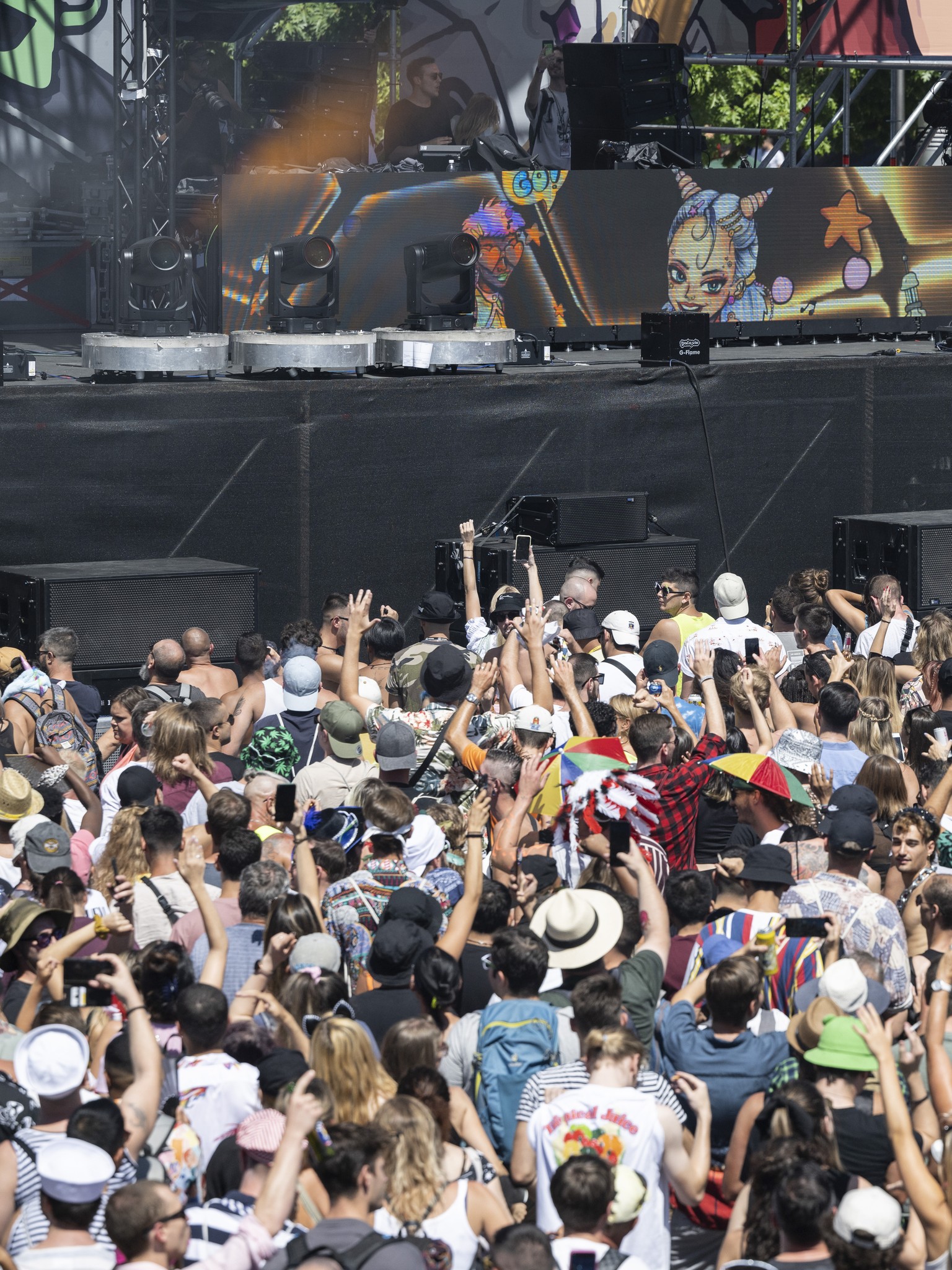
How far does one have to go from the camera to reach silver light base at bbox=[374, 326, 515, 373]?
12375 millimetres

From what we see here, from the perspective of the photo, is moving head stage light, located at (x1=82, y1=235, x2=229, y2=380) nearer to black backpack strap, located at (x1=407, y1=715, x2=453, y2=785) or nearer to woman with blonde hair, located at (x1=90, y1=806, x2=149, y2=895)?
black backpack strap, located at (x1=407, y1=715, x2=453, y2=785)

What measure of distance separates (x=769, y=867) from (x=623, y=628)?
3.22 meters

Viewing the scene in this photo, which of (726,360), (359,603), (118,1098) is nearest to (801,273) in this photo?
(726,360)

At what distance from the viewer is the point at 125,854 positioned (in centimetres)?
601

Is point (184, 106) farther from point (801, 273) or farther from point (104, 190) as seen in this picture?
point (801, 273)

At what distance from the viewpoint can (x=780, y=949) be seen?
522 cm

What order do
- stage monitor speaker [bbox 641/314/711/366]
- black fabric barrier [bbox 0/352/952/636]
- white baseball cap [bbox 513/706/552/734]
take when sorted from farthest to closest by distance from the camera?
stage monitor speaker [bbox 641/314/711/366] < black fabric barrier [bbox 0/352/952/636] < white baseball cap [bbox 513/706/552/734]

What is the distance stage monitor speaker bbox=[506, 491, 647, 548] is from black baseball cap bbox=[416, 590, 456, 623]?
299 cm

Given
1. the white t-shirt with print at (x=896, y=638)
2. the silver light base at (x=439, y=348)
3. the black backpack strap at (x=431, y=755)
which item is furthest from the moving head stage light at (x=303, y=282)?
the black backpack strap at (x=431, y=755)

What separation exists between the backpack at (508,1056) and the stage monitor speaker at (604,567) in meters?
7.18

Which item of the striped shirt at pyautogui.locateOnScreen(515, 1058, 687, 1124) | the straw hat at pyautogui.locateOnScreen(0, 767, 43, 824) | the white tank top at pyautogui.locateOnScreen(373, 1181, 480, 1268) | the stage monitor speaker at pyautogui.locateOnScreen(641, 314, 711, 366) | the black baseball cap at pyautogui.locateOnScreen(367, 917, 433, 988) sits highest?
the stage monitor speaker at pyautogui.locateOnScreen(641, 314, 711, 366)

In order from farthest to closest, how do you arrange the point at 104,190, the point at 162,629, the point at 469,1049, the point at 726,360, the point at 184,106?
the point at 184,106, the point at 104,190, the point at 726,360, the point at 162,629, the point at 469,1049

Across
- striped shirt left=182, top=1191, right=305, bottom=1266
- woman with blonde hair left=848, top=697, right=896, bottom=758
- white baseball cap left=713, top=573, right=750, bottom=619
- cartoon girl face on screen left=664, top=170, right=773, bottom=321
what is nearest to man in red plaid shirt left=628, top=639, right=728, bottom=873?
woman with blonde hair left=848, top=697, right=896, bottom=758

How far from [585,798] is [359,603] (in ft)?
7.62
